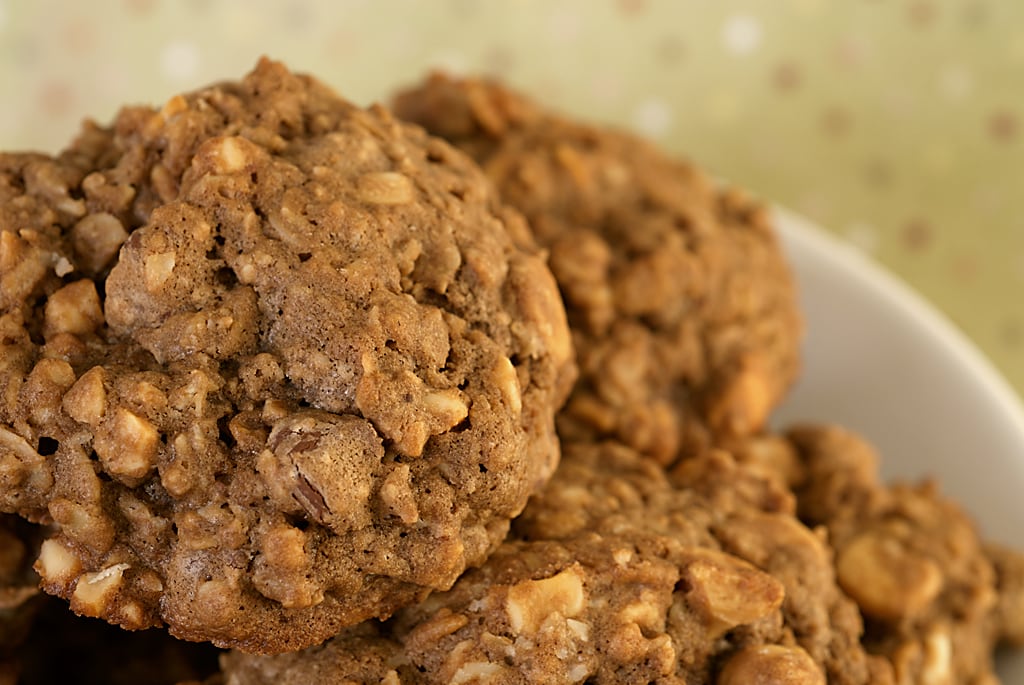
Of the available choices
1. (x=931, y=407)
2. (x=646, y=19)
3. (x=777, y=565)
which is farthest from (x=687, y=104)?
(x=777, y=565)

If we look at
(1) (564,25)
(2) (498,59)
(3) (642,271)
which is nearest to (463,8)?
(2) (498,59)

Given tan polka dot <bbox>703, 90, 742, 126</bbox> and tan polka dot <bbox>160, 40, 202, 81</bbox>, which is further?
tan polka dot <bbox>703, 90, 742, 126</bbox>

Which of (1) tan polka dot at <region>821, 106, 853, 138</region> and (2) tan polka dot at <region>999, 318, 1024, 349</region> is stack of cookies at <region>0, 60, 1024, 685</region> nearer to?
(2) tan polka dot at <region>999, 318, 1024, 349</region>

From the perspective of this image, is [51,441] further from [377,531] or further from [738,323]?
[738,323]

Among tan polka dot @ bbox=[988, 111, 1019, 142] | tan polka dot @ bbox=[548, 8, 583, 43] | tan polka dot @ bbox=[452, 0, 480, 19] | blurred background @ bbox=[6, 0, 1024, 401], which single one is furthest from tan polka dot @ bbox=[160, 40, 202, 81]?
tan polka dot @ bbox=[988, 111, 1019, 142]

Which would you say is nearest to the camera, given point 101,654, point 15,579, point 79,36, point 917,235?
point 15,579

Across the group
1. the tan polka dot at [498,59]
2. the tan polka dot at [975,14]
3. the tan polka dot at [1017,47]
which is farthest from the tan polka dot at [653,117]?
the tan polka dot at [1017,47]

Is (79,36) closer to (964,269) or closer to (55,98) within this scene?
(55,98)
